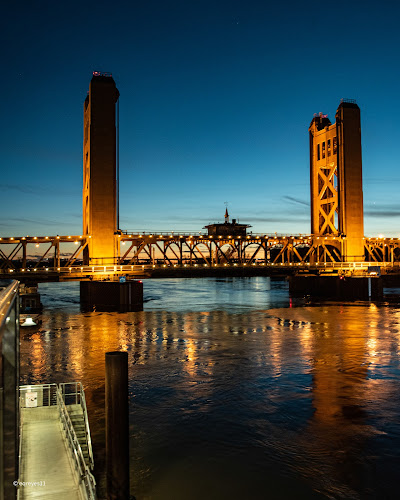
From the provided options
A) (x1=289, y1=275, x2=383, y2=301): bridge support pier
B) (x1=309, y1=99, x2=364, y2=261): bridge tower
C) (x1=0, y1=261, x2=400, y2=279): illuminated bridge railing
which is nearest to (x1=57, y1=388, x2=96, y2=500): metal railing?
(x1=0, y1=261, x2=400, y2=279): illuminated bridge railing

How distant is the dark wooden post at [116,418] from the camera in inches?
354

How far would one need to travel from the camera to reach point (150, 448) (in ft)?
42.2

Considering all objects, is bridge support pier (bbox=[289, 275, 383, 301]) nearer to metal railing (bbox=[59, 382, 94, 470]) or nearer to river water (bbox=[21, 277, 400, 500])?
A: river water (bbox=[21, 277, 400, 500])

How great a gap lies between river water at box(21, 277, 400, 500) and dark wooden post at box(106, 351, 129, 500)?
156 centimetres

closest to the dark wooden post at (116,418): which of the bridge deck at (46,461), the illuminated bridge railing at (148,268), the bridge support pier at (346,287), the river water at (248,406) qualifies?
the bridge deck at (46,461)

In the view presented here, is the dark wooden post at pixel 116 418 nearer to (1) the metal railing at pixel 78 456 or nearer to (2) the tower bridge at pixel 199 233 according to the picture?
(1) the metal railing at pixel 78 456

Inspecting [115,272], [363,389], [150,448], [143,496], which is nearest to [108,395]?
[143,496]

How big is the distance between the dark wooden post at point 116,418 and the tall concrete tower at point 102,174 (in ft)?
159

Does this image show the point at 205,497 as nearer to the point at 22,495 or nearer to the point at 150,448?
the point at 150,448

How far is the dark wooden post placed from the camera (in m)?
8.99

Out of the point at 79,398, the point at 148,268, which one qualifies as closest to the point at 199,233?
the point at 148,268

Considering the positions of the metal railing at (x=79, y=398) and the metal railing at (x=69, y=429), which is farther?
the metal railing at (x=79, y=398)

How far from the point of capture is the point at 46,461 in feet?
31.6

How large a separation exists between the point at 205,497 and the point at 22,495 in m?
4.03
